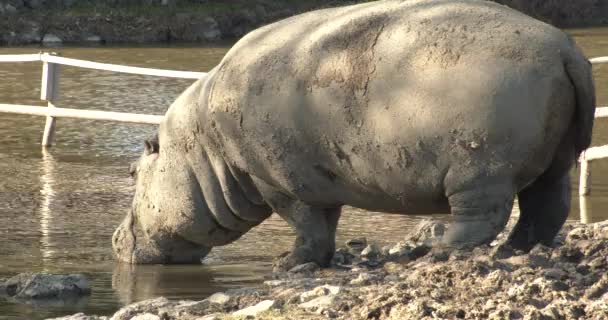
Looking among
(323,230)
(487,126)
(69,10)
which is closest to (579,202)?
(323,230)

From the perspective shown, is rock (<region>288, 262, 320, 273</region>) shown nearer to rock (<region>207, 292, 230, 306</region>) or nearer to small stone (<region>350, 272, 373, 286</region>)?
small stone (<region>350, 272, 373, 286</region>)

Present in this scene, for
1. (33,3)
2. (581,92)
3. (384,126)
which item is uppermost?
(581,92)

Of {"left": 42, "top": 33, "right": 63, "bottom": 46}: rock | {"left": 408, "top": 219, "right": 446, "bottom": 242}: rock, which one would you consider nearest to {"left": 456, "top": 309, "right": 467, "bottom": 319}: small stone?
{"left": 408, "top": 219, "right": 446, "bottom": 242}: rock

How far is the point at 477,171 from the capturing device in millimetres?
6344

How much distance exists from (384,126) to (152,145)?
5.44 feet

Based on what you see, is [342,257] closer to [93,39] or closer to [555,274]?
[555,274]

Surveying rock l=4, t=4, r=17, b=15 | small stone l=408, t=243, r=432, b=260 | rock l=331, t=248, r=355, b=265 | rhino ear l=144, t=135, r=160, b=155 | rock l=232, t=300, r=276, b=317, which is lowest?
rock l=4, t=4, r=17, b=15

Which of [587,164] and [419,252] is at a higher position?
[419,252]

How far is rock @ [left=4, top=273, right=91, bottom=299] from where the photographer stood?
6738mm

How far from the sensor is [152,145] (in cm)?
775

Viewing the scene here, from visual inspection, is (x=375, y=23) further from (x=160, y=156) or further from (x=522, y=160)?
(x=160, y=156)

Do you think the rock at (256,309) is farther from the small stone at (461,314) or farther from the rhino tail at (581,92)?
the rhino tail at (581,92)

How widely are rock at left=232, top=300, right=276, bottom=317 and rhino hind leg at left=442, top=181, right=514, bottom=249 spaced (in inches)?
44.3

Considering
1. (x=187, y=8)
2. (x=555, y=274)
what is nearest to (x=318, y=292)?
(x=555, y=274)
